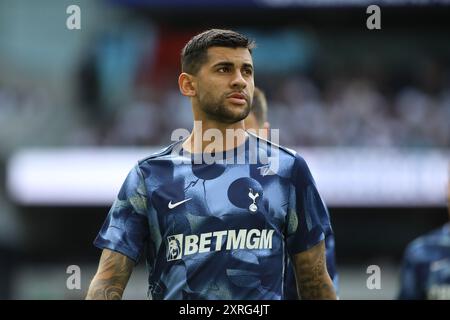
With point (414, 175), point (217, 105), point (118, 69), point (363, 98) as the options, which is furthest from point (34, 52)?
point (217, 105)

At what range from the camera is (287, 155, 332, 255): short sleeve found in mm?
4793

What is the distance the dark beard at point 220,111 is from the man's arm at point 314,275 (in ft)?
2.41

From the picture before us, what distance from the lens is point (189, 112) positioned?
17.6m

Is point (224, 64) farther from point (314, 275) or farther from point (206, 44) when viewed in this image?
point (314, 275)

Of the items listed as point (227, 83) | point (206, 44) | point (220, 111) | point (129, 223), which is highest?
point (206, 44)

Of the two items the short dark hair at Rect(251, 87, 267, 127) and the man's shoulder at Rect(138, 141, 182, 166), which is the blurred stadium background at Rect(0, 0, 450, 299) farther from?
the man's shoulder at Rect(138, 141, 182, 166)

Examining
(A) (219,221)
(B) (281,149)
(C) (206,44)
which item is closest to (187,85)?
(C) (206,44)

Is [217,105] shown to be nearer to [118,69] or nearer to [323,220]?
[323,220]

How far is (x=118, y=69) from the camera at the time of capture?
19.4 m

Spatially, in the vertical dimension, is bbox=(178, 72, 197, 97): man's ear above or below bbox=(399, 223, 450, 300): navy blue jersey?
above

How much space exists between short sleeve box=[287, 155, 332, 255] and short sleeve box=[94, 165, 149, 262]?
0.73 m

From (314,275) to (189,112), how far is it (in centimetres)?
1290

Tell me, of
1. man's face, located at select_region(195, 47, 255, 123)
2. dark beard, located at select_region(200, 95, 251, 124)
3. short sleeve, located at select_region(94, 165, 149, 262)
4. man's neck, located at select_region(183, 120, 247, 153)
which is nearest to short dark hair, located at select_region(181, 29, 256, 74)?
man's face, located at select_region(195, 47, 255, 123)
